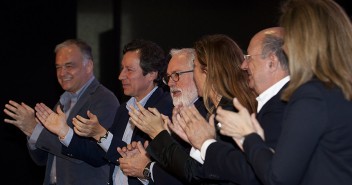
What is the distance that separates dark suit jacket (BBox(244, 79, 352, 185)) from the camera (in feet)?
6.82

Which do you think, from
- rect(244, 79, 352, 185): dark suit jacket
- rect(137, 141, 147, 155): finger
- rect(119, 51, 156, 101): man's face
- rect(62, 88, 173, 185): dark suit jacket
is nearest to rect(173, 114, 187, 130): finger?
rect(244, 79, 352, 185): dark suit jacket

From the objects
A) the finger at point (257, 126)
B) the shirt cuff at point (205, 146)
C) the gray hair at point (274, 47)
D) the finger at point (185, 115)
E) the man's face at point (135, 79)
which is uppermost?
the gray hair at point (274, 47)

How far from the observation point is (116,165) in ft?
13.0

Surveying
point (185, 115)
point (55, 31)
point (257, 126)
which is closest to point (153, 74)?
point (185, 115)

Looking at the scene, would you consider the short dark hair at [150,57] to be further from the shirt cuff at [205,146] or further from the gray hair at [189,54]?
the shirt cuff at [205,146]

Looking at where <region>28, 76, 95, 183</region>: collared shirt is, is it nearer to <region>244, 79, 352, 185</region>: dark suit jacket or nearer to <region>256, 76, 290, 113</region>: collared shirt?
<region>256, 76, 290, 113</region>: collared shirt

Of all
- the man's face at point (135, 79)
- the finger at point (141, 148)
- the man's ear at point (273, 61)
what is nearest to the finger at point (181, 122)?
the man's ear at point (273, 61)

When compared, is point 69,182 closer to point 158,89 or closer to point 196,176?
point 158,89

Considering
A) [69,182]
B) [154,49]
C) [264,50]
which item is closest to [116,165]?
[69,182]

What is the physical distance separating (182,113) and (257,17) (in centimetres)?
328

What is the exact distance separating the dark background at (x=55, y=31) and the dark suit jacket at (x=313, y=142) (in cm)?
362

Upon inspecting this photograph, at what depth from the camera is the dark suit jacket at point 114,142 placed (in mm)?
3854

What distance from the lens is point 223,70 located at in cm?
295

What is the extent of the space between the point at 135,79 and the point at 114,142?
48 centimetres
